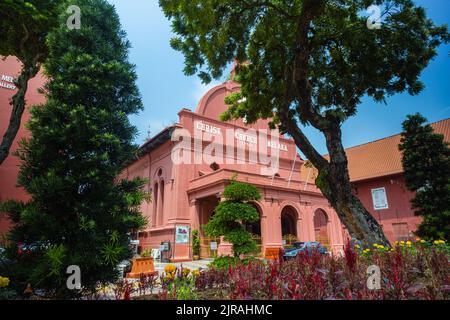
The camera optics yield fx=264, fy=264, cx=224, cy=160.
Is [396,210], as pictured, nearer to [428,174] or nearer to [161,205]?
[428,174]

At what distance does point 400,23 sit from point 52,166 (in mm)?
9872

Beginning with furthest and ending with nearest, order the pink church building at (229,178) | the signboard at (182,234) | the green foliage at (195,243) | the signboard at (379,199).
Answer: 1. the signboard at (379,199)
2. the pink church building at (229,178)
3. the green foliage at (195,243)
4. the signboard at (182,234)

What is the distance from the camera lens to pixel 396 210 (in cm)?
2497

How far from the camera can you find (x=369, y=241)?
277 inches

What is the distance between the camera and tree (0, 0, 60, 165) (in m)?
7.79

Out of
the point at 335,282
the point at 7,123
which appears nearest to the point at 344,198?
the point at 335,282

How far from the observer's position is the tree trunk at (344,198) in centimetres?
720

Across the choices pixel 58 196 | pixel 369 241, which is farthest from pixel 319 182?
pixel 58 196

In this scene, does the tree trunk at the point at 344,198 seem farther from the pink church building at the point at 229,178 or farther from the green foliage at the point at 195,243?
the green foliage at the point at 195,243

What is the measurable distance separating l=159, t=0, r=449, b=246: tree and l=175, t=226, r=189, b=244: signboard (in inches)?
505

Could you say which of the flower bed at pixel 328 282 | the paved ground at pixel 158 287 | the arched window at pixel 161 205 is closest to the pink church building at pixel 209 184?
the arched window at pixel 161 205

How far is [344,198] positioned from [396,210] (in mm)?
21897

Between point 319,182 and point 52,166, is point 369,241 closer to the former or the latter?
point 319,182

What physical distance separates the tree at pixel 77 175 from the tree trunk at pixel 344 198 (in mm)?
5632
